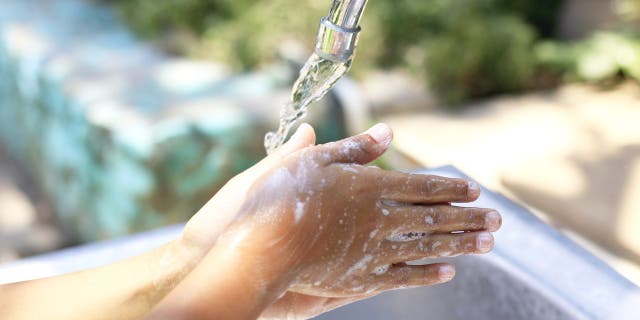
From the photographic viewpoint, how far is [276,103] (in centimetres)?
264

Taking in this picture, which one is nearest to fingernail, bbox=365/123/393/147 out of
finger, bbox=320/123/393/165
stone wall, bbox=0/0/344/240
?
finger, bbox=320/123/393/165

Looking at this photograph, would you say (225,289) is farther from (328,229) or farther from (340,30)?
(340,30)

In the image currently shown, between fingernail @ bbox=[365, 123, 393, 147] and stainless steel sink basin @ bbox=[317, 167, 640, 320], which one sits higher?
fingernail @ bbox=[365, 123, 393, 147]

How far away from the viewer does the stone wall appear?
2430mm

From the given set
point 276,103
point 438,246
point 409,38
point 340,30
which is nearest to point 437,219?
point 438,246

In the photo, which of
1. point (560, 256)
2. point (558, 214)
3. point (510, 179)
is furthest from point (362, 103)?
point (560, 256)

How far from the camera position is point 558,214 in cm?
192

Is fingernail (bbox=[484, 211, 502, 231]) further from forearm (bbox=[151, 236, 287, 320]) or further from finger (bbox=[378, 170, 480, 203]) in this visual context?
forearm (bbox=[151, 236, 287, 320])

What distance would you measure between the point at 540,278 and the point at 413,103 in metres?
1.93

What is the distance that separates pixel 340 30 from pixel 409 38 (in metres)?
2.44

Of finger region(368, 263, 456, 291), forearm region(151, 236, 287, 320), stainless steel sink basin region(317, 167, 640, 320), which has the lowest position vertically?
stainless steel sink basin region(317, 167, 640, 320)

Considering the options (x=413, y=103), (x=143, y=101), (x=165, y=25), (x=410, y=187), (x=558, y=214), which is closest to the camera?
(x=410, y=187)

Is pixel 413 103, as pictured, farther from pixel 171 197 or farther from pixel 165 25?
pixel 165 25

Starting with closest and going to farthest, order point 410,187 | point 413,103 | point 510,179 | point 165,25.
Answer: point 410,187 < point 510,179 < point 413,103 < point 165,25
